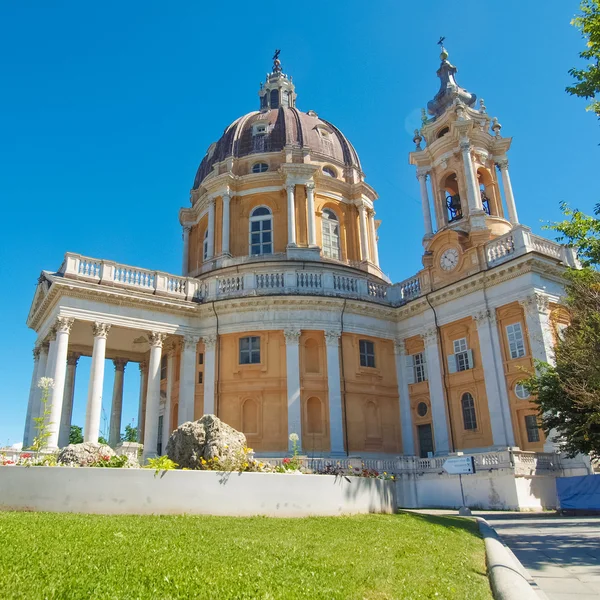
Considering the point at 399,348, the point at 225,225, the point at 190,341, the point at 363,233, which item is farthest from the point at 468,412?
the point at 225,225

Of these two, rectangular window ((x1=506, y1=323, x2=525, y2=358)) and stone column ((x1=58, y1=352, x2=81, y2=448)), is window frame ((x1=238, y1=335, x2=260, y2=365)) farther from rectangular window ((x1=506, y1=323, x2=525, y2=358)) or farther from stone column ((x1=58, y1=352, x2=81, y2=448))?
rectangular window ((x1=506, y1=323, x2=525, y2=358))

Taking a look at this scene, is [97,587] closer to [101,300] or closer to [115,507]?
[115,507]

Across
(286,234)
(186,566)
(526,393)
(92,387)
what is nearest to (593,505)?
(526,393)

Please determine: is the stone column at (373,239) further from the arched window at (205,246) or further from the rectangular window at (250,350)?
the rectangular window at (250,350)

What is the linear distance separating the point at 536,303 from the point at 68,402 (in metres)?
25.5

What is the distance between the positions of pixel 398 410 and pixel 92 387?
52.0 ft

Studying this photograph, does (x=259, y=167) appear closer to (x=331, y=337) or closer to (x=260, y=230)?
(x=260, y=230)

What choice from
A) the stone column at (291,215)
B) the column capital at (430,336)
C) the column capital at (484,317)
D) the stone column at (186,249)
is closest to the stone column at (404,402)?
the column capital at (430,336)

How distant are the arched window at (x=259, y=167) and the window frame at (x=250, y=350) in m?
14.3

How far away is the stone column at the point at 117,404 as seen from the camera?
33750 millimetres

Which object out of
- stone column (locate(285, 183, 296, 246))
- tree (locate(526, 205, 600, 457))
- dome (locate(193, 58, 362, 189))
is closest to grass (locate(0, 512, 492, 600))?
tree (locate(526, 205, 600, 457))

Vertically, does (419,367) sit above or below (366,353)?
below

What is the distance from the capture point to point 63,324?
25.7 m

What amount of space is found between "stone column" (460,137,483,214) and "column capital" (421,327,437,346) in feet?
23.7
